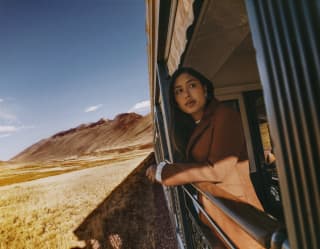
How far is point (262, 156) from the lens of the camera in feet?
14.1

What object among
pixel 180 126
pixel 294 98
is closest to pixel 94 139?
pixel 180 126

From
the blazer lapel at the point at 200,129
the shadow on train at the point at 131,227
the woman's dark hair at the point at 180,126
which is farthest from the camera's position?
the shadow on train at the point at 131,227

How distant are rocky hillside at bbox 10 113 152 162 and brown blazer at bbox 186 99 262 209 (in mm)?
88319

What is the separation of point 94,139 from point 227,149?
112 metres

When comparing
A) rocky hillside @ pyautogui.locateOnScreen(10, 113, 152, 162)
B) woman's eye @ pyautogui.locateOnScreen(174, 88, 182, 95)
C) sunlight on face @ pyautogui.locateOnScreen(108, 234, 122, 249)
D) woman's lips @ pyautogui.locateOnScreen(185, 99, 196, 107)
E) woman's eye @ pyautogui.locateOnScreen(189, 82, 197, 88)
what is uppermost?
rocky hillside @ pyautogui.locateOnScreen(10, 113, 152, 162)

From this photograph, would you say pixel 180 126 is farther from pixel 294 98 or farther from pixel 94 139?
pixel 94 139

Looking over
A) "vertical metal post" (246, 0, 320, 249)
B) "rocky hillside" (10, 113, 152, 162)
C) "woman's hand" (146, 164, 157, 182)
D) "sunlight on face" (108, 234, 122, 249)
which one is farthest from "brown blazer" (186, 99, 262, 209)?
"rocky hillside" (10, 113, 152, 162)

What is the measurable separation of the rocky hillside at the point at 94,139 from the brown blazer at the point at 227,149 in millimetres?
88319

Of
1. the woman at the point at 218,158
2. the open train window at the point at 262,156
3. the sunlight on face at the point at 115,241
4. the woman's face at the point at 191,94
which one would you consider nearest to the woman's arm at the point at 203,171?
the woman at the point at 218,158

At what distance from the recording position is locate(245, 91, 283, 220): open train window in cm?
409

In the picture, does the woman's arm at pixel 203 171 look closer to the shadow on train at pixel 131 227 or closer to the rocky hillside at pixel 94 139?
the shadow on train at pixel 131 227

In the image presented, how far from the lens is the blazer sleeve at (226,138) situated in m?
1.07

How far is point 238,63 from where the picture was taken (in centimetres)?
452

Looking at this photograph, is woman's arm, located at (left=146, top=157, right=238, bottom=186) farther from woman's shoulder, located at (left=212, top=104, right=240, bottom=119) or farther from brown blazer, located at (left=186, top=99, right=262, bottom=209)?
woman's shoulder, located at (left=212, top=104, right=240, bottom=119)
